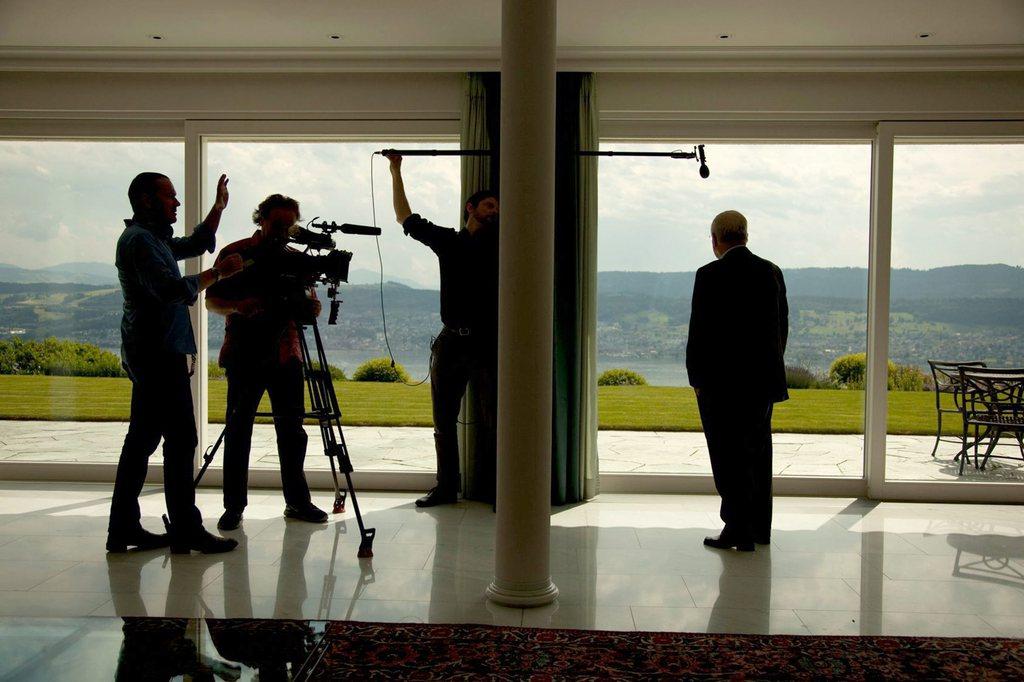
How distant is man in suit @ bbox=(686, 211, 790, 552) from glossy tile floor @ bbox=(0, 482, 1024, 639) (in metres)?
0.30

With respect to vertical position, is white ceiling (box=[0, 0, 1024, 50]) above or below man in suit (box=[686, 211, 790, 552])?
above

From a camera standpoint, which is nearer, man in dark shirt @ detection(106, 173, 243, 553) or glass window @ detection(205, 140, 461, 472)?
man in dark shirt @ detection(106, 173, 243, 553)

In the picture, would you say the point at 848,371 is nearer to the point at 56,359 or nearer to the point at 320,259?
the point at 320,259

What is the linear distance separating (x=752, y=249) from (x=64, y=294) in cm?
435

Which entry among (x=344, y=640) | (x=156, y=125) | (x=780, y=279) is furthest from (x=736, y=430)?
(x=156, y=125)

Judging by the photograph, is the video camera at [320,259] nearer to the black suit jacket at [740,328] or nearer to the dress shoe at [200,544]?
the dress shoe at [200,544]

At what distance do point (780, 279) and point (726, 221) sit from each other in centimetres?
37

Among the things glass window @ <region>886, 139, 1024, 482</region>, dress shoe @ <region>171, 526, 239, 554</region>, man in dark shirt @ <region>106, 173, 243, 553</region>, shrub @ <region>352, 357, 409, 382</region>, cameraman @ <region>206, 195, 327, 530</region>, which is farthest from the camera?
shrub @ <region>352, 357, 409, 382</region>

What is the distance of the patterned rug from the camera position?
8.07 feet

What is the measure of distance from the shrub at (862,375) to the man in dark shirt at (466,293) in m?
2.23

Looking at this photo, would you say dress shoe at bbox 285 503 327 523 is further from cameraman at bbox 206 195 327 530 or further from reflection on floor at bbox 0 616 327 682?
reflection on floor at bbox 0 616 327 682

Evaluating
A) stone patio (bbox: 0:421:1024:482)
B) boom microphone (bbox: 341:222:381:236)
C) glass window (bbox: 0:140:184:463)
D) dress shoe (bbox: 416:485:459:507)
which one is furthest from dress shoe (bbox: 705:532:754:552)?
glass window (bbox: 0:140:184:463)

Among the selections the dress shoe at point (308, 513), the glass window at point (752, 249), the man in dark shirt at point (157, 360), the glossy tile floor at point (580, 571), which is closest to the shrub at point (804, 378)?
the glass window at point (752, 249)

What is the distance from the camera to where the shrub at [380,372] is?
5371mm
